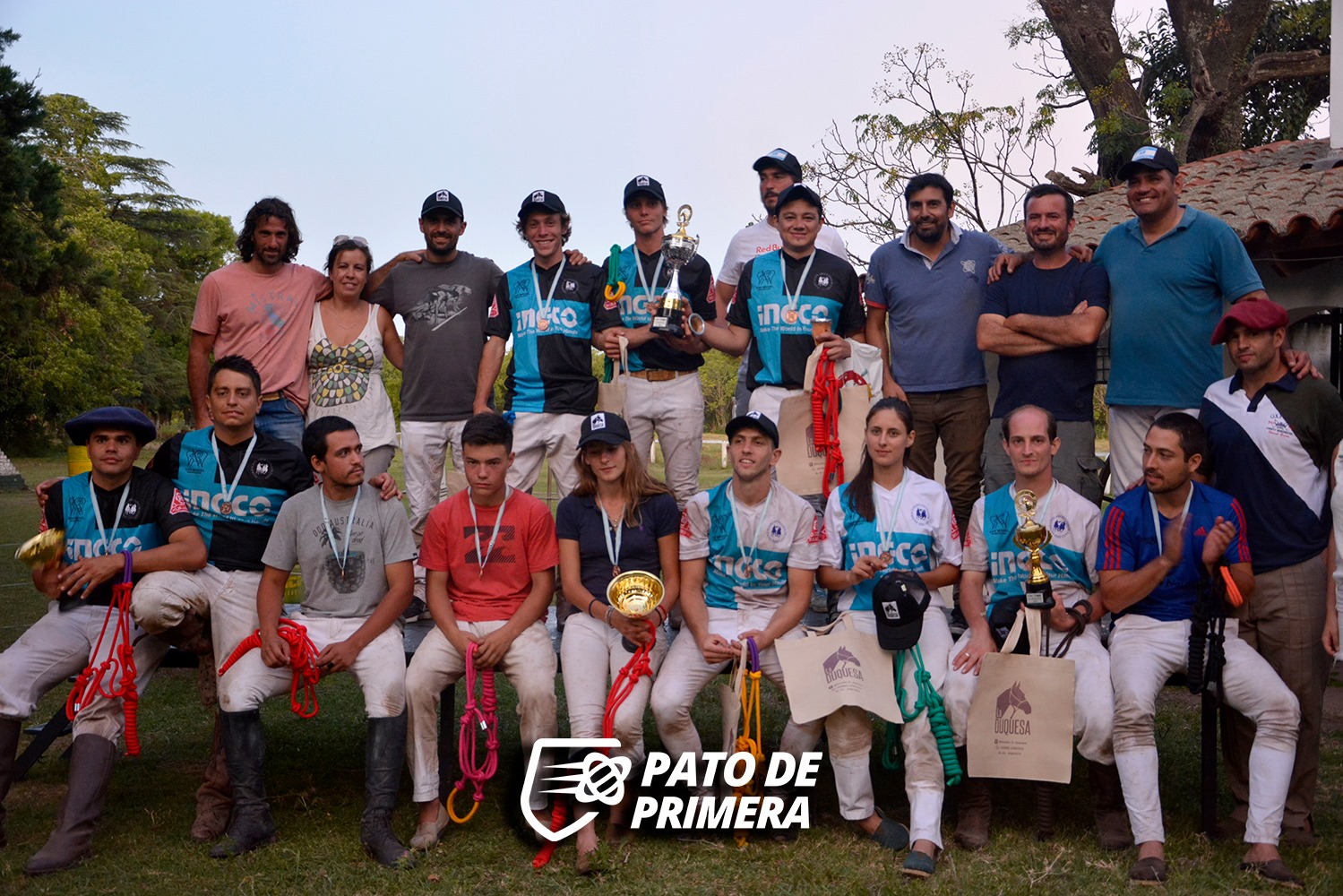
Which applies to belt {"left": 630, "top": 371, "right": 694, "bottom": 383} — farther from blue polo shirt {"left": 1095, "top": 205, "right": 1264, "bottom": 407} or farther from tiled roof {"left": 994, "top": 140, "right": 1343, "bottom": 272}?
tiled roof {"left": 994, "top": 140, "right": 1343, "bottom": 272}

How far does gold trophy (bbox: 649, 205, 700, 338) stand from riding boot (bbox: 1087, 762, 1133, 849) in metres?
2.83

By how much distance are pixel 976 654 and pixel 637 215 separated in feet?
9.58

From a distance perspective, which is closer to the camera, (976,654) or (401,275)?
(976,654)

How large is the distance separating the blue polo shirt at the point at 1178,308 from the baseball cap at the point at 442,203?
3.52 metres

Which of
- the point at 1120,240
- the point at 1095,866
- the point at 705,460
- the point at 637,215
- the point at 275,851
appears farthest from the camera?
the point at 705,460

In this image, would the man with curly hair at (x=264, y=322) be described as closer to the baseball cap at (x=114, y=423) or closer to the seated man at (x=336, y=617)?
the baseball cap at (x=114, y=423)

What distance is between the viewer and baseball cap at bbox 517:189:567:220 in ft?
20.4

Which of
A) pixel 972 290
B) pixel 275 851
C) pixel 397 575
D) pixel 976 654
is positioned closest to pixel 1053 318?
pixel 972 290

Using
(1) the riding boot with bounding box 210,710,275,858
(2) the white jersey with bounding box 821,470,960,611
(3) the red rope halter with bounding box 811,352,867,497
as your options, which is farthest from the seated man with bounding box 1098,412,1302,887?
(1) the riding boot with bounding box 210,710,275,858

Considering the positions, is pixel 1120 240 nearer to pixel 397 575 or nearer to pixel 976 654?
pixel 976 654

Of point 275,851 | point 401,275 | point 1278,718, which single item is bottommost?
point 275,851

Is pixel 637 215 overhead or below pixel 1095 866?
overhead

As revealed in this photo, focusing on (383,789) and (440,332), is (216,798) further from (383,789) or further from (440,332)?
(440,332)

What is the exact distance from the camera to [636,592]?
4957 millimetres
